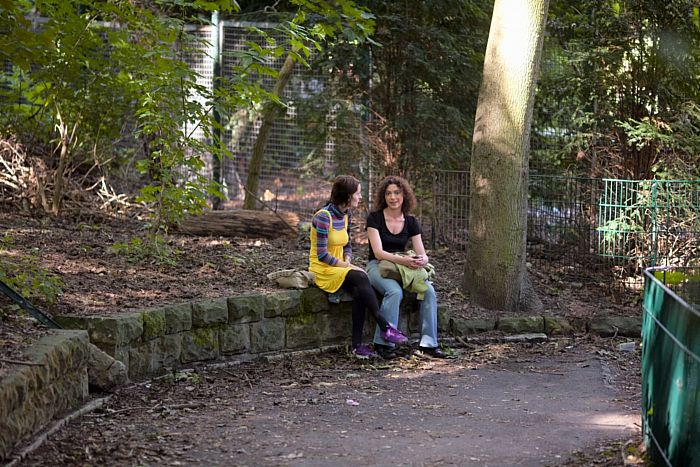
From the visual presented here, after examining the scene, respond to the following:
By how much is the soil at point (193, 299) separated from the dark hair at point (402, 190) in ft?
3.65

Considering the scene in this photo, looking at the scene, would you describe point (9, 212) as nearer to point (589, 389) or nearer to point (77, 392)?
point (77, 392)

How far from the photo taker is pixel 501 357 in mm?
7863

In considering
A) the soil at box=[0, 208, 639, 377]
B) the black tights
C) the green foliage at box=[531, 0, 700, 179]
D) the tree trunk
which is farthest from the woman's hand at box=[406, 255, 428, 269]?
the tree trunk

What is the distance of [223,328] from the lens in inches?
278

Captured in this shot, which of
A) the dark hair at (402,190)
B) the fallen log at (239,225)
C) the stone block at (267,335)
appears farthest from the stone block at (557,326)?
the fallen log at (239,225)

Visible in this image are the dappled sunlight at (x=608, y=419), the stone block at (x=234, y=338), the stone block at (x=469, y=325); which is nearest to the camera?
the dappled sunlight at (x=608, y=419)

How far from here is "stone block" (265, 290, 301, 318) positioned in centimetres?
736

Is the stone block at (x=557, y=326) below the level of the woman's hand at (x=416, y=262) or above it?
below

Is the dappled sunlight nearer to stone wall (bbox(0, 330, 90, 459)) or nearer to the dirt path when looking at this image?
the dirt path

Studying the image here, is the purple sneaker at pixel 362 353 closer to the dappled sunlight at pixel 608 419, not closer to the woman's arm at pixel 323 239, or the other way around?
the woman's arm at pixel 323 239

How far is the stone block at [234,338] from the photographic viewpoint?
705cm

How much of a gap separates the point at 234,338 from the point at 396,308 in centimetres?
135

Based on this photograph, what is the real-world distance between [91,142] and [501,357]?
16.9 feet

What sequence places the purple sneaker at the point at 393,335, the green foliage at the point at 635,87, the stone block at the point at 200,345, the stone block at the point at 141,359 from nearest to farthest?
the stone block at the point at 141,359 < the stone block at the point at 200,345 < the purple sneaker at the point at 393,335 < the green foliage at the point at 635,87
